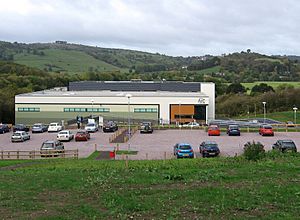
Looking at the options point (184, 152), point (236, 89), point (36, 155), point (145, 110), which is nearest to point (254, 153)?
point (184, 152)

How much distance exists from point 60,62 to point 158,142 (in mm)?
144356

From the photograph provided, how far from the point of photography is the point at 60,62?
179 metres

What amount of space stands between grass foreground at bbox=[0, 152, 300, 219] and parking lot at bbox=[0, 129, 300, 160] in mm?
14756

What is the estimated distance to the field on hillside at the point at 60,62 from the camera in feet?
538

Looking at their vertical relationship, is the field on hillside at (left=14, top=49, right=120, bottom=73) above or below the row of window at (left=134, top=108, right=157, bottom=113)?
above

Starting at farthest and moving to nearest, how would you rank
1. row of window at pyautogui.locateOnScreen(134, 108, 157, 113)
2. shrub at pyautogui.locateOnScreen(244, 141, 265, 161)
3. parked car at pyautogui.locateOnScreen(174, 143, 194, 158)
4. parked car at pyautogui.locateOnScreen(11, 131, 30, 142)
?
1. row of window at pyautogui.locateOnScreen(134, 108, 157, 113)
2. parked car at pyautogui.locateOnScreen(11, 131, 30, 142)
3. parked car at pyautogui.locateOnScreen(174, 143, 194, 158)
4. shrub at pyautogui.locateOnScreen(244, 141, 265, 161)

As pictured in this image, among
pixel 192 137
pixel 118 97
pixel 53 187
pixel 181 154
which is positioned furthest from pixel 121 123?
pixel 53 187

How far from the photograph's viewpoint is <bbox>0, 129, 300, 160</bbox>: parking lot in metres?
34.8

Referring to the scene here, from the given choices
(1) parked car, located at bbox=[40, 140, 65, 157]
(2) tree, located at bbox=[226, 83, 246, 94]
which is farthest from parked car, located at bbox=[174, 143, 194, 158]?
(2) tree, located at bbox=[226, 83, 246, 94]

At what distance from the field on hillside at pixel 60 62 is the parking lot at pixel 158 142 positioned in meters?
115

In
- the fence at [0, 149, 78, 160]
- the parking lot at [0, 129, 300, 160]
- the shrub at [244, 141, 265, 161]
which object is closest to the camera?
the shrub at [244, 141, 265, 161]

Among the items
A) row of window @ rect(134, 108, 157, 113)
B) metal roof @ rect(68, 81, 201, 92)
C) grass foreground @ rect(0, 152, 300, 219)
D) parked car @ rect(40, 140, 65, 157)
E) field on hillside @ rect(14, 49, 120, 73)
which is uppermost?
→ field on hillside @ rect(14, 49, 120, 73)

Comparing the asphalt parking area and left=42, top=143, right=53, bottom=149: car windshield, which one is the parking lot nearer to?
the asphalt parking area

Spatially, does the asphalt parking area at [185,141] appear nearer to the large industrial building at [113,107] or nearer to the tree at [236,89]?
the large industrial building at [113,107]
